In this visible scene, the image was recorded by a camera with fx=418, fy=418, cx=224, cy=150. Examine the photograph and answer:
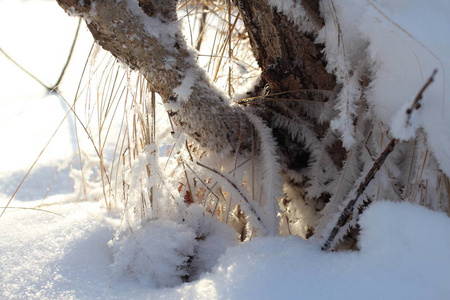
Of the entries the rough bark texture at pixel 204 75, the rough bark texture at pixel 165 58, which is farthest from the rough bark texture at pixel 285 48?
the rough bark texture at pixel 165 58

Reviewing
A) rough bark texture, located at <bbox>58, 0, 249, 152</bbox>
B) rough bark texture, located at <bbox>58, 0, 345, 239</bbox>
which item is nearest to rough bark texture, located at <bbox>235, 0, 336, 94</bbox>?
rough bark texture, located at <bbox>58, 0, 345, 239</bbox>

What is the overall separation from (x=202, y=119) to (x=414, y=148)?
1.46ft

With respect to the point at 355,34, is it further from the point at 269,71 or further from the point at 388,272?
the point at 388,272

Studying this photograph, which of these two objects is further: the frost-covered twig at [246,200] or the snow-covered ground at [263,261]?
the frost-covered twig at [246,200]

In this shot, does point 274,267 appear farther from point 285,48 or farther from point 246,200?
point 285,48

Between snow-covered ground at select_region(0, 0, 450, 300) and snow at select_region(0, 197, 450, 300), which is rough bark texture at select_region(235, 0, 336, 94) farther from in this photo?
snow at select_region(0, 197, 450, 300)

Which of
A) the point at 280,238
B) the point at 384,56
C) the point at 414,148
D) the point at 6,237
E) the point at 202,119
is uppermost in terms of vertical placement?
the point at 384,56

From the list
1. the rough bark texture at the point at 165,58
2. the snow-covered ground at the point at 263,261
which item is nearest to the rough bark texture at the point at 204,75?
the rough bark texture at the point at 165,58

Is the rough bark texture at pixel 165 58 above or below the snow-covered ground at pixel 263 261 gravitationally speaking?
above

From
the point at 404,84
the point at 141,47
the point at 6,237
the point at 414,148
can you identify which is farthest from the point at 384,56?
the point at 6,237

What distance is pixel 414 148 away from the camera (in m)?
0.82

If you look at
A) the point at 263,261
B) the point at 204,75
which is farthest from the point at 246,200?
the point at 204,75

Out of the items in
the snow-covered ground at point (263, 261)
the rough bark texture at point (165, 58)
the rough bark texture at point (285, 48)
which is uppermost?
the rough bark texture at point (285, 48)

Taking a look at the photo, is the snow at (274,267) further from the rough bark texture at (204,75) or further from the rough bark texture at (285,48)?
the rough bark texture at (285,48)
